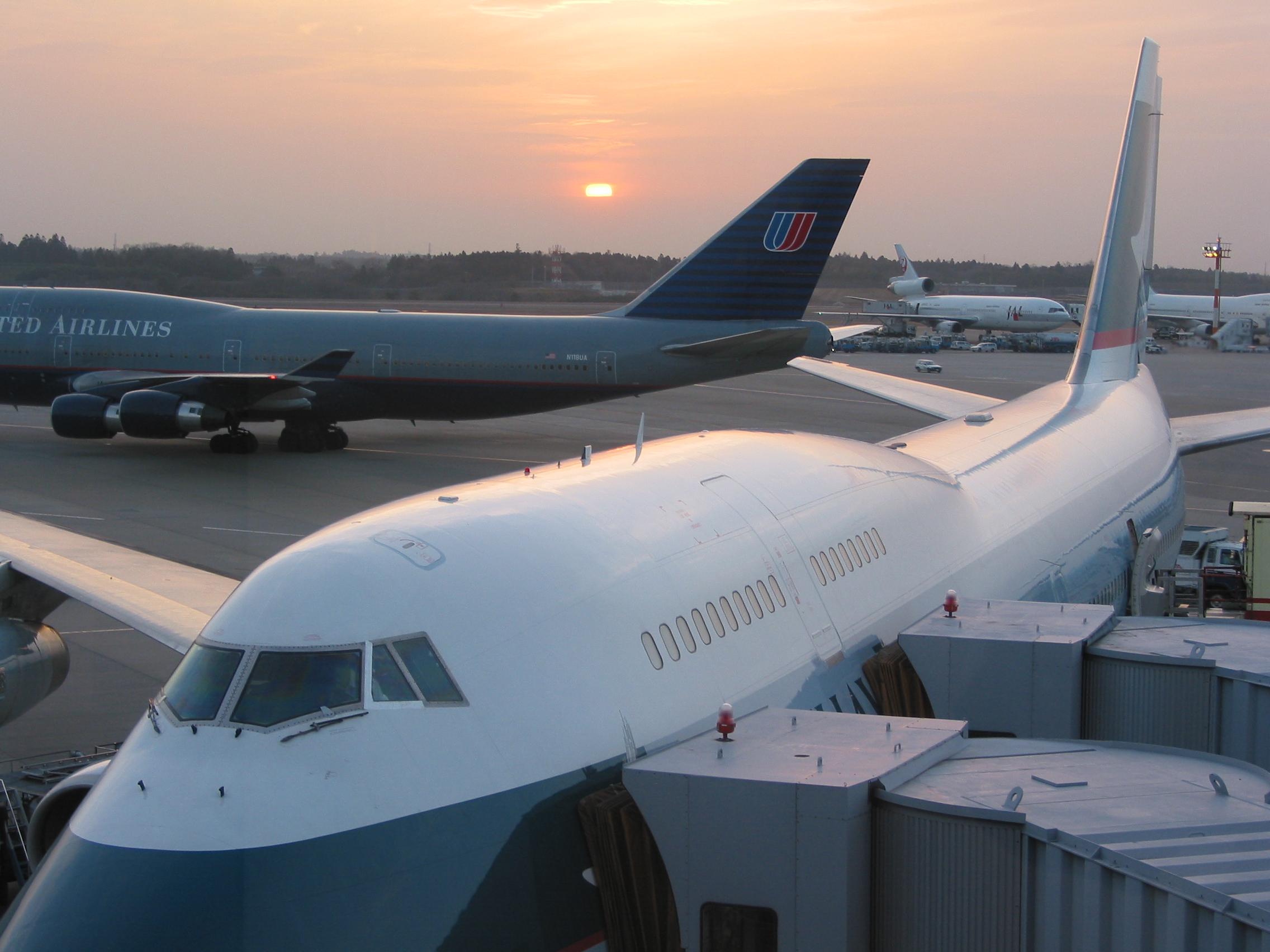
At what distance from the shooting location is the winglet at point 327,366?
35.5 meters

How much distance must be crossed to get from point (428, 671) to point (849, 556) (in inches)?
207

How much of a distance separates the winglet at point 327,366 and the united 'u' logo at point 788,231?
11.9m

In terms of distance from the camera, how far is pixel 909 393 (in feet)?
80.9

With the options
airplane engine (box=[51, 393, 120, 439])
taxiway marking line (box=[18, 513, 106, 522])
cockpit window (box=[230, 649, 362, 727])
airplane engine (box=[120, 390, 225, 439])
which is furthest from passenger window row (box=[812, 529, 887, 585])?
airplane engine (box=[51, 393, 120, 439])

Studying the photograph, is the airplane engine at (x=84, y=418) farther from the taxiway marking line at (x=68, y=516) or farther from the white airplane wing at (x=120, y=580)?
the white airplane wing at (x=120, y=580)

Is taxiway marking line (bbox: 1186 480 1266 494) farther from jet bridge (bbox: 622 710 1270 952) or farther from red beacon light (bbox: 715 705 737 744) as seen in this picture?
red beacon light (bbox: 715 705 737 744)

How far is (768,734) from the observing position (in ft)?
24.0

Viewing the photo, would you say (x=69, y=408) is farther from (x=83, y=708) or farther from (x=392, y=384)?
(x=83, y=708)

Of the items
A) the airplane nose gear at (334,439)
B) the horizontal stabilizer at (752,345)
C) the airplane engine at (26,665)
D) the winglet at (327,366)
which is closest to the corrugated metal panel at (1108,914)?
the airplane engine at (26,665)

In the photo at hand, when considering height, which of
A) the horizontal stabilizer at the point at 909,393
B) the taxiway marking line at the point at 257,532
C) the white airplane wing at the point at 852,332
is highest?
the white airplane wing at the point at 852,332

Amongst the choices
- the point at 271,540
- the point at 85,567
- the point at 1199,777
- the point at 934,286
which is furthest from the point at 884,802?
the point at 934,286

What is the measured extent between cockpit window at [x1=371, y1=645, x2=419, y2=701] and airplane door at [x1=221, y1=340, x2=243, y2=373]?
3317 centimetres

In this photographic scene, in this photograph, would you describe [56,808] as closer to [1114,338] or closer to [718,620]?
[718,620]

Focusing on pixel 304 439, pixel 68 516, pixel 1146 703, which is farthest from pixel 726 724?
pixel 304 439
